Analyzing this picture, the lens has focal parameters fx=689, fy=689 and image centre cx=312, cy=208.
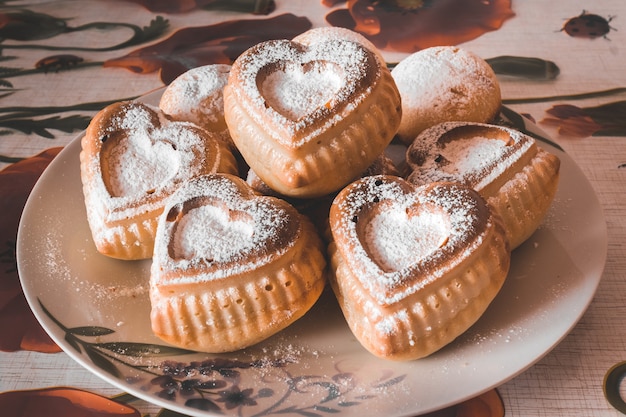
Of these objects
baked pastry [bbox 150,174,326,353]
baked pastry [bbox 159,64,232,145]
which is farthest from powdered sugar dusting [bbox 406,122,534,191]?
baked pastry [bbox 159,64,232,145]

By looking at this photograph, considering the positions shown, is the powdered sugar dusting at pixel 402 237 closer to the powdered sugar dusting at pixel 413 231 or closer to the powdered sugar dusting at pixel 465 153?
the powdered sugar dusting at pixel 413 231

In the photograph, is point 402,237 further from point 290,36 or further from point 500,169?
point 290,36

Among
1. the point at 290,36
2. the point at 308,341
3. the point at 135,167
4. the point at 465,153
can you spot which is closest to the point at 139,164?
the point at 135,167

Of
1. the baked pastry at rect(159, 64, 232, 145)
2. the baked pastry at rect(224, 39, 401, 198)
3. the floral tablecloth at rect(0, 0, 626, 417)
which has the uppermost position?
the baked pastry at rect(224, 39, 401, 198)

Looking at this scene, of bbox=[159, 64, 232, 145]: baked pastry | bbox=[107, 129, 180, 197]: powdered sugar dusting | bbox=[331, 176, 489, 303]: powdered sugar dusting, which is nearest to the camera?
bbox=[331, 176, 489, 303]: powdered sugar dusting

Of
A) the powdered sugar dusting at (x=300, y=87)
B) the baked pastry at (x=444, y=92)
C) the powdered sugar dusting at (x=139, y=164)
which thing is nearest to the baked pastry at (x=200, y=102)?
the powdered sugar dusting at (x=139, y=164)

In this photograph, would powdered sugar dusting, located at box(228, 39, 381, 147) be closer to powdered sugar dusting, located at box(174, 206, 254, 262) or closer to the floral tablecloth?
powdered sugar dusting, located at box(174, 206, 254, 262)
